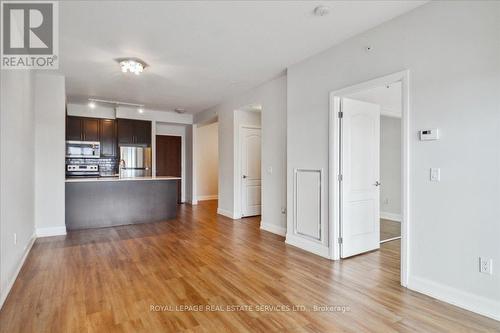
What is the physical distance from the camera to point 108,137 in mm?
7148

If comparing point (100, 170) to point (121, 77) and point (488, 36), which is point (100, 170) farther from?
point (488, 36)

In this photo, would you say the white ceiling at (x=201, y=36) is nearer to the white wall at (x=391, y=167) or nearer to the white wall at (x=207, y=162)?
the white wall at (x=391, y=167)

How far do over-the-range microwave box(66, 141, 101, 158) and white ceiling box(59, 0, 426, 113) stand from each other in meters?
2.26

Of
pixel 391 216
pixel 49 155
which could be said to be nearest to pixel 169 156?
pixel 49 155

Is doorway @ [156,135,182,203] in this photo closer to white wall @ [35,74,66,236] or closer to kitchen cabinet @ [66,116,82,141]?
kitchen cabinet @ [66,116,82,141]

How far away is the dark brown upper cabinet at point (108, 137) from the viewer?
23.2 ft

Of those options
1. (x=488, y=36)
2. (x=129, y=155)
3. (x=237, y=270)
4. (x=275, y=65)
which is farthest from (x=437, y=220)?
(x=129, y=155)

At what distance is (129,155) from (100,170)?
0.84m

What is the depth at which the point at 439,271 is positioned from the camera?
2.44 metres

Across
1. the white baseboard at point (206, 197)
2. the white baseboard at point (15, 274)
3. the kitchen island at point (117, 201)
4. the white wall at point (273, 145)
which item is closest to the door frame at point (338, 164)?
the white wall at point (273, 145)

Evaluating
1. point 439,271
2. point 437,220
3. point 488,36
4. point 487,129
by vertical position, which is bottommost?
point 439,271

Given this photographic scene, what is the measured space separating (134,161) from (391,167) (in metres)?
6.58

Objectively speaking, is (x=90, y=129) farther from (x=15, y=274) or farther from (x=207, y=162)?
(x=15, y=274)

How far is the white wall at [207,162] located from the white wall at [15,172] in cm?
529
